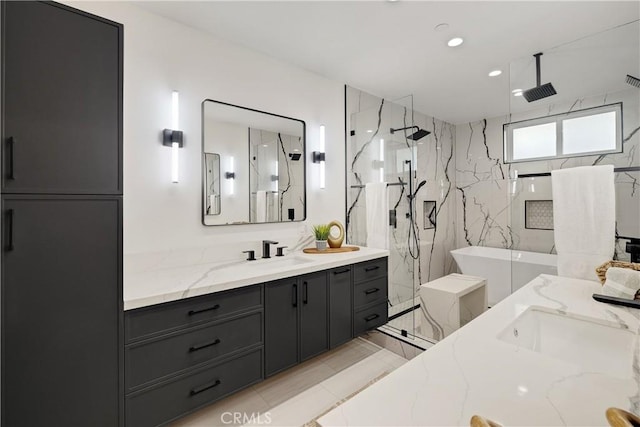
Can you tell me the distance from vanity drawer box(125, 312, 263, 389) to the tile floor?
1.56 feet

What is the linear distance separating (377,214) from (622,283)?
2.00m

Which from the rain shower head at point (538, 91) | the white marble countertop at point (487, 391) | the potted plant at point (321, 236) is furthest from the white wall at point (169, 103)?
the rain shower head at point (538, 91)

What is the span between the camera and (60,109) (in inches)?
53.2

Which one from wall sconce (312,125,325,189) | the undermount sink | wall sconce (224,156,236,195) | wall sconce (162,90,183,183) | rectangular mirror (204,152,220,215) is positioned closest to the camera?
the undermount sink

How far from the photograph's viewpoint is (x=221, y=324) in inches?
70.7

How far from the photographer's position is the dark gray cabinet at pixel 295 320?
203cm

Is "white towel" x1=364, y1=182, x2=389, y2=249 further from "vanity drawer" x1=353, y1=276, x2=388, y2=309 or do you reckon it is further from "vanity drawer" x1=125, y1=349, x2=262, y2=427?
"vanity drawer" x1=125, y1=349, x2=262, y2=427

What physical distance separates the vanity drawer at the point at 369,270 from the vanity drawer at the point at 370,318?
0.31 metres

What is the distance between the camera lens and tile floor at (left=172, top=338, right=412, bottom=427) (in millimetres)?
1893

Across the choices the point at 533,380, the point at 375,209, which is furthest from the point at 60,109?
the point at 375,209

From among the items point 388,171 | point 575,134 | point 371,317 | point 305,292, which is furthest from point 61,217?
point 575,134

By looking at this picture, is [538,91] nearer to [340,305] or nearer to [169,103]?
[340,305]

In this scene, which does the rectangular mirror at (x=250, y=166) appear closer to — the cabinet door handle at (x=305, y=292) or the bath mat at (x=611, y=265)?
the cabinet door handle at (x=305, y=292)

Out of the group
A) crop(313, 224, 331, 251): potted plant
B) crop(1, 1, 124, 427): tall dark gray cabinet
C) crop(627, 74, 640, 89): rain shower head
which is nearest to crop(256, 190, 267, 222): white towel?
crop(313, 224, 331, 251): potted plant
